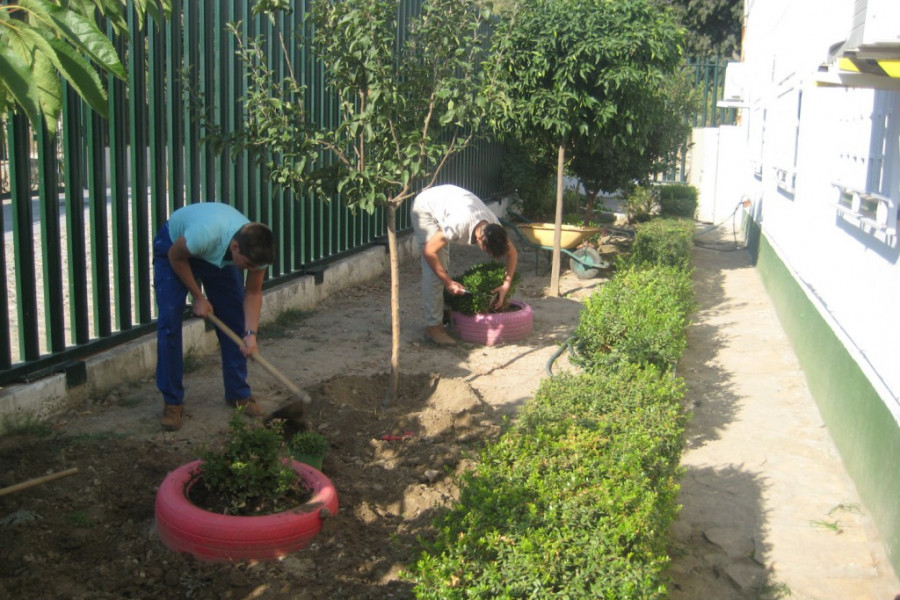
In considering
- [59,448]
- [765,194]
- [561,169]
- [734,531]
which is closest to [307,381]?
[59,448]

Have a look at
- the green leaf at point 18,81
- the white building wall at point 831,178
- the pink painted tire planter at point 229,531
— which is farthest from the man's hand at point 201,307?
the white building wall at point 831,178

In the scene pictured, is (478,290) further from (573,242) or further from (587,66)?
(573,242)

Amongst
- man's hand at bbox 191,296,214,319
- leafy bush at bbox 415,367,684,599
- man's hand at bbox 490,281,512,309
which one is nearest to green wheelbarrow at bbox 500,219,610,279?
man's hand at bbox 490,281,512,309

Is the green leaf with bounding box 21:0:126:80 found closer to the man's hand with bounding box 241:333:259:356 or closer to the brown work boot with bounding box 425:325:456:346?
the man's hand with bounding box 241:333:259:356

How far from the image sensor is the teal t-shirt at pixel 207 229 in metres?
4.90

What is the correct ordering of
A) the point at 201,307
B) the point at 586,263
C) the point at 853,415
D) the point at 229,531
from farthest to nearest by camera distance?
1. the point at 586,263
2. the point at 853,415
3. the point at 201,307
4. the point at 229,531

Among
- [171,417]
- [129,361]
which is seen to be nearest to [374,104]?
[171,417]

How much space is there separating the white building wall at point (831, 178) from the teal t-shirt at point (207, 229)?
3.37 meters

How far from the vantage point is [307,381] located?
621 centimetres

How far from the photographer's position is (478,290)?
7680mm

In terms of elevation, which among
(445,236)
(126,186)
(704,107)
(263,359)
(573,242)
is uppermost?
(704,107)

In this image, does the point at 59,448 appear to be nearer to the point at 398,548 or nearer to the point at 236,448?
the point at 236,448

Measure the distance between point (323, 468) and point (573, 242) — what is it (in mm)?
6624

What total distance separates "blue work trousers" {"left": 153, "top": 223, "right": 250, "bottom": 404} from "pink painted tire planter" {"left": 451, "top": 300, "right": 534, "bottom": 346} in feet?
8.71
